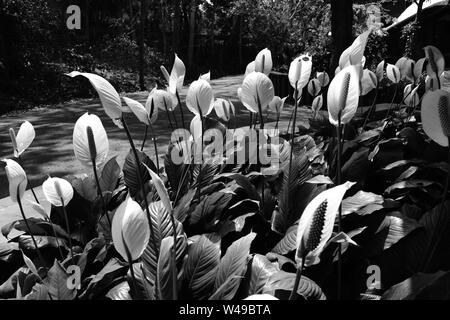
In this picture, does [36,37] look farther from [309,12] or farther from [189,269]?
[189,269]

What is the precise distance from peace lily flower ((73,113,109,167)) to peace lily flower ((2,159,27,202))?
144 millimetres

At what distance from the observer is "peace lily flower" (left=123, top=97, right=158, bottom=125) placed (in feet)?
3.93

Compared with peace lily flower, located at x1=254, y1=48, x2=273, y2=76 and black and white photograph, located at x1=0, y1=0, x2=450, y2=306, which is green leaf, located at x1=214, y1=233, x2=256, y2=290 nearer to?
black and white photograph, located at x1=0, y1=0, x2=450, y2=306

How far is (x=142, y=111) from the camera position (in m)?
1.28

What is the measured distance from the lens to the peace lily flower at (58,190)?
1223 millimetres

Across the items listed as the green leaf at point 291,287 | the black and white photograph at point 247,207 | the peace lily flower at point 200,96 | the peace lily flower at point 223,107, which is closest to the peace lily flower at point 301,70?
the black and white photograph at point 247,207

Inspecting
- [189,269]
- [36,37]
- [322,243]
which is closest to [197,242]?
[189,269]

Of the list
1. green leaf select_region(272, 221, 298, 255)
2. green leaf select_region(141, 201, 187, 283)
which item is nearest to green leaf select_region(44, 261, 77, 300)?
green leaf select_region(141, 201, 187, 283)

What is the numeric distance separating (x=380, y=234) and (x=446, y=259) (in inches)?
6.8

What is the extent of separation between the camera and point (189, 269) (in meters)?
1.18

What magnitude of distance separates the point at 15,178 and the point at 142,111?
35cm

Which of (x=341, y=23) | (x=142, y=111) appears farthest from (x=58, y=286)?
(x=341, y=23)

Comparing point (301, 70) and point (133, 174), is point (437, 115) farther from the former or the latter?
point (133, 174)

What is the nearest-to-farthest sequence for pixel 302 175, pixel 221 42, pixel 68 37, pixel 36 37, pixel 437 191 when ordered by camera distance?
pixel 302 175 → pixel 437 191 → pixel 36 37 → pixel 68 37 → pixel 221 42
